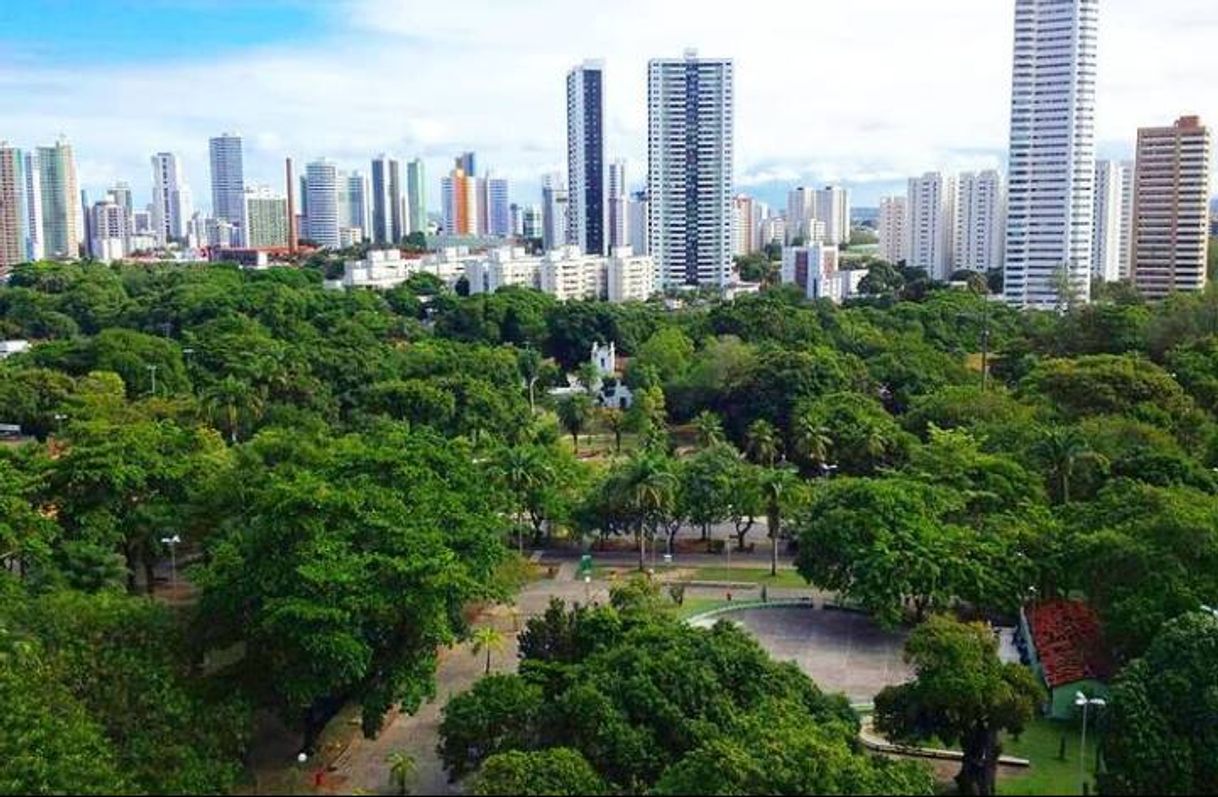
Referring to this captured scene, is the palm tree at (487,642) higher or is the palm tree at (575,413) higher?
the palm tree at (575,413)

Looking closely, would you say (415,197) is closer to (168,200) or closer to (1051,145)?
(168,200)

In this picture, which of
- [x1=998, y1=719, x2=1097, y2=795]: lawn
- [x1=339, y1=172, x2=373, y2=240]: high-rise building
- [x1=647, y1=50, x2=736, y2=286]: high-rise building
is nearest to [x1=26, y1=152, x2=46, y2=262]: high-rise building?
[x1=339, y1=172, x2=373, y2=240]: high-rise building

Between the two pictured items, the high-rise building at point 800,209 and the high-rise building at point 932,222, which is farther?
the high-rise building at point 800,209

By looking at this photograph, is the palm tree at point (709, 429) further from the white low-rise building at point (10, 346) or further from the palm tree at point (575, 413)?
the white low-rise building at point (10, 346)

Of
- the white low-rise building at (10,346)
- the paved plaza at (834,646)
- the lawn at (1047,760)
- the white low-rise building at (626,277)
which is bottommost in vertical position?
the paved plaza at (834,646)

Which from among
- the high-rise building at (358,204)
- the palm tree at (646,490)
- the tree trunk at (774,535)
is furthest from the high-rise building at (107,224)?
the tree trunk at (774,535)

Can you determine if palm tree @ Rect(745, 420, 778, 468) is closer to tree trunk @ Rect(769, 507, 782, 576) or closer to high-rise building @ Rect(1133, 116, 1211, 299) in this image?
tree trunk @ Rect(769, 507, 782, 576)

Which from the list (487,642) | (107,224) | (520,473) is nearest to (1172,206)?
(520,473)
